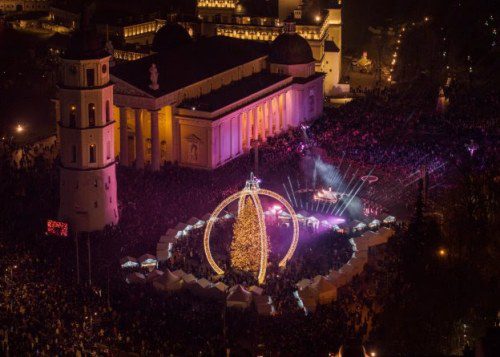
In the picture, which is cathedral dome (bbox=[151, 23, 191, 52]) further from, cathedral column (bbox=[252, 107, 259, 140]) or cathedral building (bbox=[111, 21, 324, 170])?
cathedral column (bbox=[252, 107, 259, 140])

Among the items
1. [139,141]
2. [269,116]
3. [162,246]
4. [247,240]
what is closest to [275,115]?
[269,116]

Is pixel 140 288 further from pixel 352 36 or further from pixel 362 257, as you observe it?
pixel 352 36

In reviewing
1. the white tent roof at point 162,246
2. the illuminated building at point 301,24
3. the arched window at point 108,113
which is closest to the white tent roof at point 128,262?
the white tent roof at point 162,246

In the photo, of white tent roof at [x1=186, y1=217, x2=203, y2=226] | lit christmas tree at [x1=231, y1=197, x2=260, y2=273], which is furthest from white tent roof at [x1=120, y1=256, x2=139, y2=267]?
white tent roof at [x1=186, y1=217, x2=203, y2=226]

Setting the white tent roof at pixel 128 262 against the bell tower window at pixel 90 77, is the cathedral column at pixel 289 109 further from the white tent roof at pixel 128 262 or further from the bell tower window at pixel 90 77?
the white tent roof at pixel 128 262

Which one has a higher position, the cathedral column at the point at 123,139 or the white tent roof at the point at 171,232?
the cathedral column at the point at 123,139

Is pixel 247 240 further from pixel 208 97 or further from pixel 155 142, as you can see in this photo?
pixel 208 97

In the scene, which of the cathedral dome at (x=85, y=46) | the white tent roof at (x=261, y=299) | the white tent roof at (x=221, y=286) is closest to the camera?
the white tent roof at (x=261, y=299)
